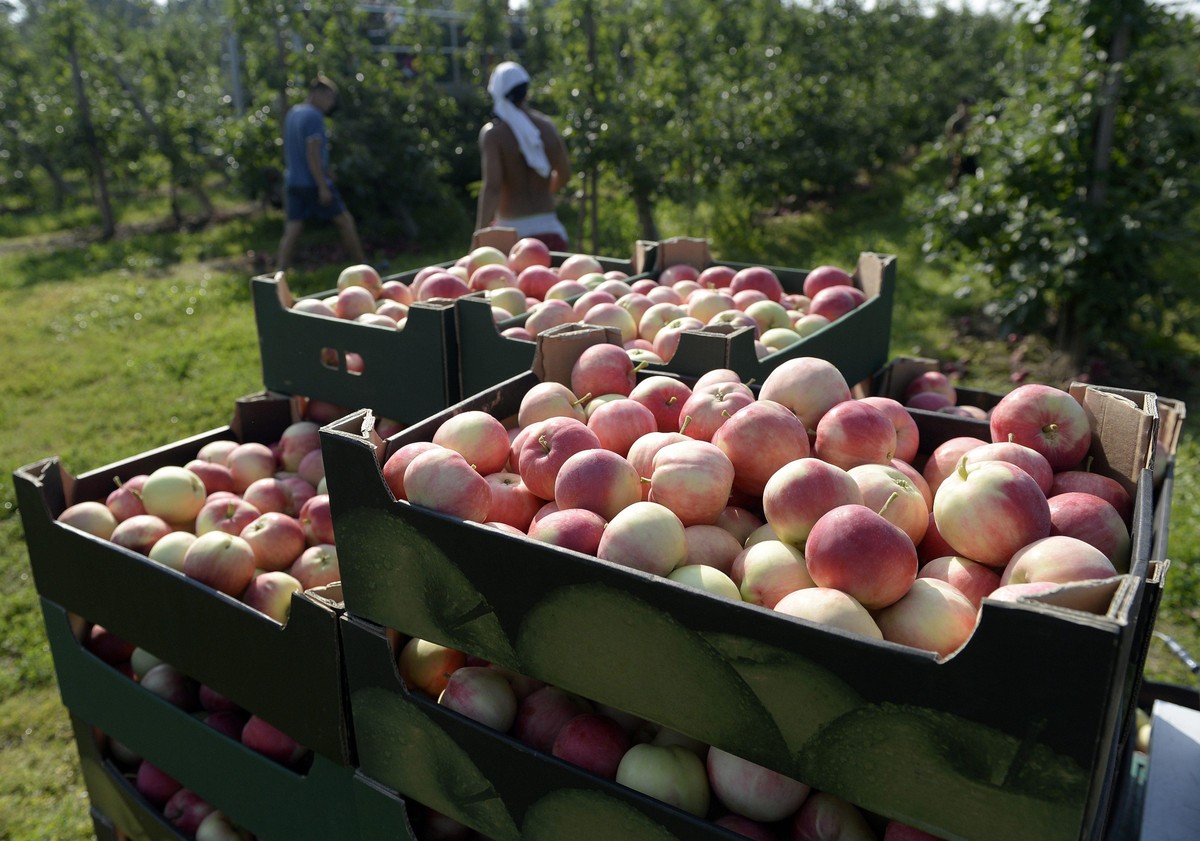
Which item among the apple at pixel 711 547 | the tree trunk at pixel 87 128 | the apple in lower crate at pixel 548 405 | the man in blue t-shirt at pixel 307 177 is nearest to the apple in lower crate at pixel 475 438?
the apple in lower crate at pixel 548 405

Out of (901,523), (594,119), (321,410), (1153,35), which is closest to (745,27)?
(594,119)

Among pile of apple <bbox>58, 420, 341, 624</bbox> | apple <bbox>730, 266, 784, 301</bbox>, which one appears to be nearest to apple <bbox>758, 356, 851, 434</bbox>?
pile of apple <bbox>58, 420, 341, 624</bbox>

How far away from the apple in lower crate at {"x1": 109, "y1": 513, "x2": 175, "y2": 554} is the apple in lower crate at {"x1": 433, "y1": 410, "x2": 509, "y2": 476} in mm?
890

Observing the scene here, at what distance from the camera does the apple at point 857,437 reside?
1484 millimetres

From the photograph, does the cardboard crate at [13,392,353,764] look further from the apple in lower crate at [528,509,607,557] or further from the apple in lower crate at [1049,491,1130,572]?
the apple in lower crate at [1049,491,1130,572]

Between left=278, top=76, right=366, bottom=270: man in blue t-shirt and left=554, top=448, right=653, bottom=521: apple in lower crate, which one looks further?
left=278, top=76, right=366, bottom=270: man in blue t-shirt

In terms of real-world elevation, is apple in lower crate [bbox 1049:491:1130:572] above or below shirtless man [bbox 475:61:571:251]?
below

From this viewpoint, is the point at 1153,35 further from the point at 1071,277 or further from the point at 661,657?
the point at 661,657

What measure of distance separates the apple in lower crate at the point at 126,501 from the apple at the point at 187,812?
2.16ft

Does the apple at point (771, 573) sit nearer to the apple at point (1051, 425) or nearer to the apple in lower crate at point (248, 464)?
the apple at point (1051, 425)

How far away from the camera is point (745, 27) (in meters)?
14.8

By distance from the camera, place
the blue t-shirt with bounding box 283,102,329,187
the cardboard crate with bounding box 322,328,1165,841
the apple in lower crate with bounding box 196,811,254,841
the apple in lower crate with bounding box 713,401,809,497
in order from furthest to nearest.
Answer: the blue t-shirt with bounding box 283,102,329,187 < the apple in lower crate with bounding box 196,811,254,841 < the apple in lower crate with bounding box 713,401,809,497 < the cardboard crate with bounding box 322,328,1165,841

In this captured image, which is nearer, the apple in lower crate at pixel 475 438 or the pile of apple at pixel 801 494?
the pile of apple at pixel 801 494

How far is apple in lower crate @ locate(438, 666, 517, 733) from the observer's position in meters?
1.41
